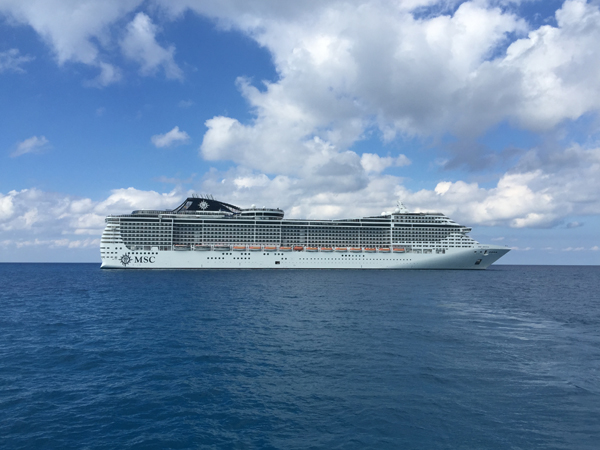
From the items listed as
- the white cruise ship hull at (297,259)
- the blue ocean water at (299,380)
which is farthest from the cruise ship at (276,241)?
the blue ocean water at (299,380)

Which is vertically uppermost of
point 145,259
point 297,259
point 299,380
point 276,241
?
point 276,241

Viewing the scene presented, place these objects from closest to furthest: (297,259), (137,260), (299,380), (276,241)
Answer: (299,380) → (137,260) → (297,259) → (276,241)

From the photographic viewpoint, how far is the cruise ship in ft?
316

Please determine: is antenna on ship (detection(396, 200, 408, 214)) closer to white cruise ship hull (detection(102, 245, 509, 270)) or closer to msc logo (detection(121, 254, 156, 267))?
white cruise ship hull (detection(102, 245, 509, 270))

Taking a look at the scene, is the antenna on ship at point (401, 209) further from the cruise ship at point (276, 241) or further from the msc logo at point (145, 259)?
the msc logo at point (145, 259)

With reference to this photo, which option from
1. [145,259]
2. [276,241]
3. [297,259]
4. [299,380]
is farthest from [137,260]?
[299,380]

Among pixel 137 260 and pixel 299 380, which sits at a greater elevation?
pixel 137 260

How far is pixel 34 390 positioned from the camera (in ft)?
53.4

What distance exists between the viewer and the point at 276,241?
10331cm

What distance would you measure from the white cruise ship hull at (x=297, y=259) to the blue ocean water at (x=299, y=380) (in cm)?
6121

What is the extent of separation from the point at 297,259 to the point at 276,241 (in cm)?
893

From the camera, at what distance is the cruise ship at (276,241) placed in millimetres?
96375

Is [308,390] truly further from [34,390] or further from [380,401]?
[34,390]

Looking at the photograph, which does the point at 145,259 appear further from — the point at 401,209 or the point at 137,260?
the point at 401,209
